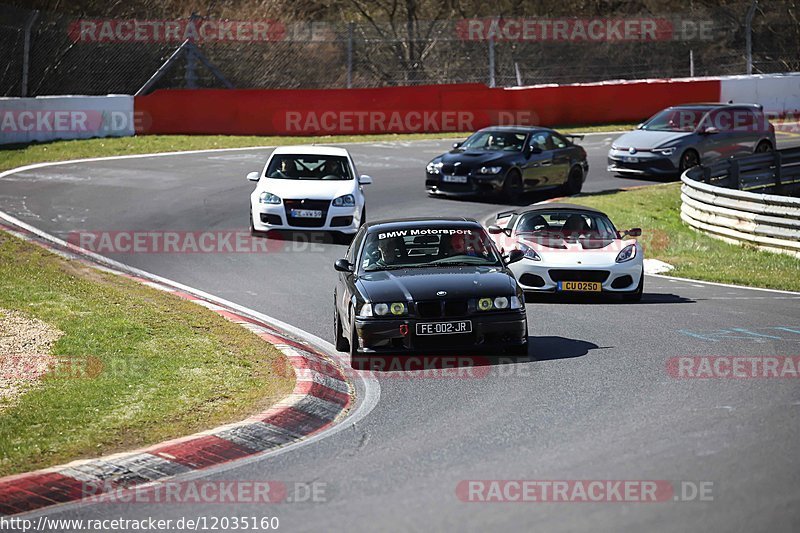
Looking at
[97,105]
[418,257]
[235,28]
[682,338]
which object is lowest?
[682,338]

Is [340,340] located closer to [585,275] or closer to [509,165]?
[585,275]

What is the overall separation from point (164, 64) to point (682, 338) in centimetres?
2532

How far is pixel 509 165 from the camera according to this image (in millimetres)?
24625

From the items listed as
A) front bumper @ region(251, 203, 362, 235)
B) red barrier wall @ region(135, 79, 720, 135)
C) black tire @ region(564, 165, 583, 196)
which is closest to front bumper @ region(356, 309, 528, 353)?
front bumper @ region(251, 203, 362, 235)

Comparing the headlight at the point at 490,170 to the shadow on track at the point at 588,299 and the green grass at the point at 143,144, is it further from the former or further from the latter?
the green grass at the point at 143,144

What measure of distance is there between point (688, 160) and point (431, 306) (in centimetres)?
1882

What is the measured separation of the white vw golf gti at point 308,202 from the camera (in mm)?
19906

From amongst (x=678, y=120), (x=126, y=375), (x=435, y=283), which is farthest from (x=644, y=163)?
(x=126, y=375)

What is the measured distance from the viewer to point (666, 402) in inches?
354

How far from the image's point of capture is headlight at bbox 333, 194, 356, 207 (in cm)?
1992

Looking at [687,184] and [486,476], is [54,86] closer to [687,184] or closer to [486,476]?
[687,184]

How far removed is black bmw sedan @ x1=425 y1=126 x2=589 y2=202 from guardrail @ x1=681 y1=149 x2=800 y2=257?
278 cm

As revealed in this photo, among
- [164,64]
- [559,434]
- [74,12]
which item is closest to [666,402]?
[559,434]

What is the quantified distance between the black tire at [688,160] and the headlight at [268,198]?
11912 millimetres
